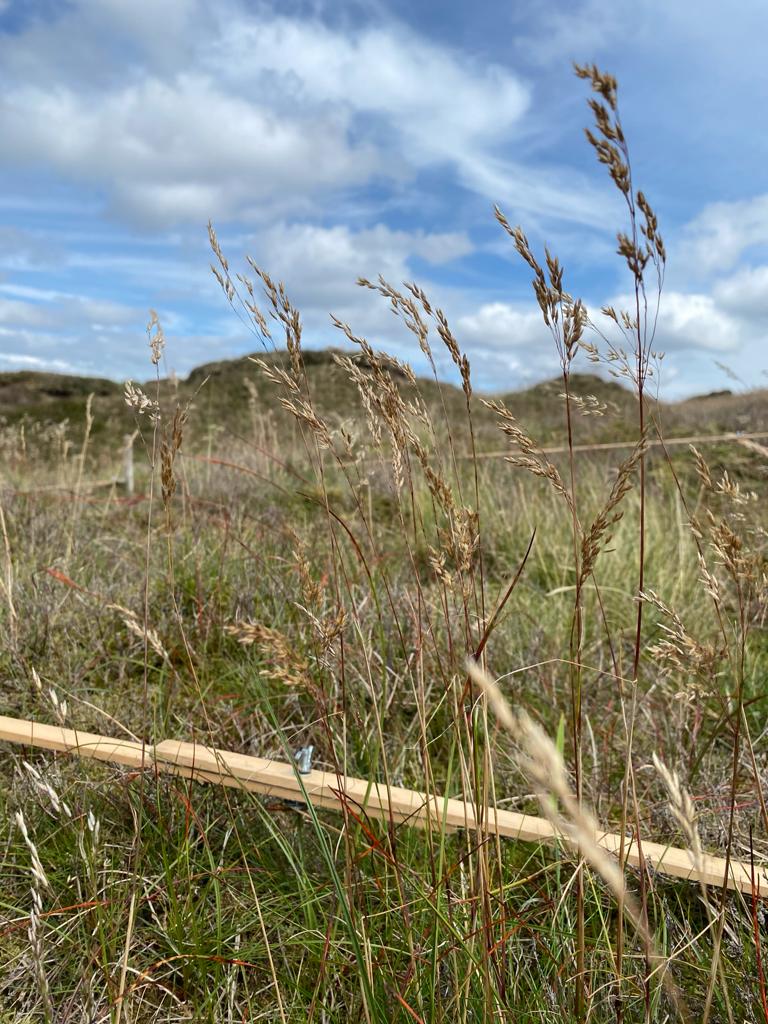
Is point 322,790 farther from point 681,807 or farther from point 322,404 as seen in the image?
point 322,404

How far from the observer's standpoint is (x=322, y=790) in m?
1.78

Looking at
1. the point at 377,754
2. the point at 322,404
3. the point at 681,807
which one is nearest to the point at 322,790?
the point at 377,754

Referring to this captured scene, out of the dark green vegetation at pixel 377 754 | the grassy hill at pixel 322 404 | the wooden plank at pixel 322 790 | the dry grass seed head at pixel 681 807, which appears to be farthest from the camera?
the grassy hill at pixel 322 404

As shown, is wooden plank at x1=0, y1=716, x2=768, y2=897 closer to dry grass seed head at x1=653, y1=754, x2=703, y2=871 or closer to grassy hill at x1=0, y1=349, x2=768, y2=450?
dry grass seed head at x1=653, y1=754, x2=703, y2=871

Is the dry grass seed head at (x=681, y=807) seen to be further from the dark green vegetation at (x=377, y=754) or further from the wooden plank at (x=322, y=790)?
the wooden plank at (x=322, y=790)

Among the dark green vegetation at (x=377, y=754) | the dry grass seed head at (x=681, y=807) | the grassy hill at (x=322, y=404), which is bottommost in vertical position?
the dark green vegetation at (x=377, y=754)

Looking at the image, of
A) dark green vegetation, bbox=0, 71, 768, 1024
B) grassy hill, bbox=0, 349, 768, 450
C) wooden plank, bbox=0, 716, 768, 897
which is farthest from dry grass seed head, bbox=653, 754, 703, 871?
grassy hill, bbox=0, 349, 768, 450

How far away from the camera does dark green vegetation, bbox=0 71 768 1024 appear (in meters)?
1.26

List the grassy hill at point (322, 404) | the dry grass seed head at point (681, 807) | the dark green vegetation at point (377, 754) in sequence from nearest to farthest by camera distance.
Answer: the dry grass seed head at point (681, 807) → the dark green vegetation at point (377, 754) → the grassy hill at point (322, 404)

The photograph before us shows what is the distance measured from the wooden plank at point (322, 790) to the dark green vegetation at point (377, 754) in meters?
0.07

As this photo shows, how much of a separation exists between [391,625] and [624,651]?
43.0 inches

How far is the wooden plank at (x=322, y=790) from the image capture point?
5.66ft

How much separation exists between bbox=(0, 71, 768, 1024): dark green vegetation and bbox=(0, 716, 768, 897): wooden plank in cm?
7

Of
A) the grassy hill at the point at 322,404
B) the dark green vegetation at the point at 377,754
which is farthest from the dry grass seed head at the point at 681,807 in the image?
the grassy hill at the point at 322,404
